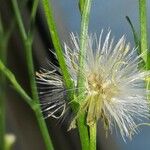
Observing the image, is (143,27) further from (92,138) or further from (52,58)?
(52,58)

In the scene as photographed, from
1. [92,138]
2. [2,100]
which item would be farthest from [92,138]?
[2,100]

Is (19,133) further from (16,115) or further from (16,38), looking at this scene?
(16,38)

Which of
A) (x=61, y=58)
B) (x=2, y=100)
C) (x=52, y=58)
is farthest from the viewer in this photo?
(x=52, y=58)

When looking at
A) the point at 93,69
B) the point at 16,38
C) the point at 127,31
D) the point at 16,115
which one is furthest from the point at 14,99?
the point at 93,69

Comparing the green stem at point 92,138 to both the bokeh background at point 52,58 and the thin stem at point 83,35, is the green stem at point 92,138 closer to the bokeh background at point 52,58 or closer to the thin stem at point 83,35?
the thin stem at point 83,35

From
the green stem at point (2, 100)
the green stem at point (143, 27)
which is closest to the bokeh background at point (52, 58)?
the green stem at point (143, 27)

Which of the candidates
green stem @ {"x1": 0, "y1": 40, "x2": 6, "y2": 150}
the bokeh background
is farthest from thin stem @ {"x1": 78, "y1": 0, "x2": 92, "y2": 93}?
the bokeh background

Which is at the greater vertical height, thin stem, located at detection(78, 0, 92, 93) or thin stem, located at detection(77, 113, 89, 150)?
thin stem, located at detection(78, 0, 92, 93)

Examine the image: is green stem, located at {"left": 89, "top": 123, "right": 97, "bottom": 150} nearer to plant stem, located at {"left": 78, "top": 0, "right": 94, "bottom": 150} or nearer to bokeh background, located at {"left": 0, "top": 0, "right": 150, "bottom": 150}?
plant stem, located at {"left": 78, "top": 0, "right": 94, "bottom": 150}
